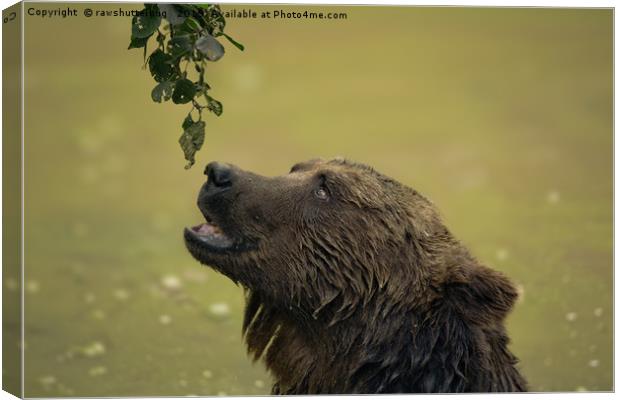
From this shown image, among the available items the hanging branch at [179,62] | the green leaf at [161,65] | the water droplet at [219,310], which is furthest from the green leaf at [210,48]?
the water droplet at [219,310]

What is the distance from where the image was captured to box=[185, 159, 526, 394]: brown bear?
7762mm

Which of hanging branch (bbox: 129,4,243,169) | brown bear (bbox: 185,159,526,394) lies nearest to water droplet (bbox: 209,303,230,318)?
brown bear (bbox: 185,159,526,394)

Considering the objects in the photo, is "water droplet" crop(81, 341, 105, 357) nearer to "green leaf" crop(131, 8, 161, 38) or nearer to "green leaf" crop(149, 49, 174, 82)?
"green leaf" crop(149, 49, 174, 82)

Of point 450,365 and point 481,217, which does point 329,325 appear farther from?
point 481,217

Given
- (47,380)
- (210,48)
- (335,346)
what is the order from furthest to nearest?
(47,380)
(335,346)
(210,48)

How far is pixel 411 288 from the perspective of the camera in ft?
26.0

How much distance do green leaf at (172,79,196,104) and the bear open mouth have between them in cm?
73

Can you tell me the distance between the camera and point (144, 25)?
779 cm

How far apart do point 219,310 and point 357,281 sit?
16.5 feet

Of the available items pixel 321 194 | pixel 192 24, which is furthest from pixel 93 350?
pixel 192 24

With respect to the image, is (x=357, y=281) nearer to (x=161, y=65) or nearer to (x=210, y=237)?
(x=210, y=237)

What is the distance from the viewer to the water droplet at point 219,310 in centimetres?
1270

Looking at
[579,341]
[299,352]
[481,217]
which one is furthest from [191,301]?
[299,352]

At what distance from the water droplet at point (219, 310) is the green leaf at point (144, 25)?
5294 millimetres
